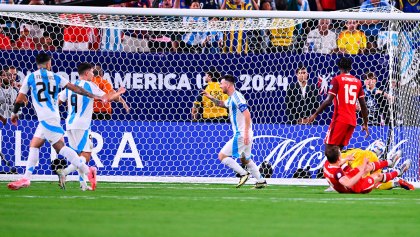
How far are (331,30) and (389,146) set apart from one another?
2.49m

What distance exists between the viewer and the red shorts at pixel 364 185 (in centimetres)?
1413

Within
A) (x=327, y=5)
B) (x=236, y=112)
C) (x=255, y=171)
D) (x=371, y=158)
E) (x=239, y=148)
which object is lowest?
(x=255, y=171)

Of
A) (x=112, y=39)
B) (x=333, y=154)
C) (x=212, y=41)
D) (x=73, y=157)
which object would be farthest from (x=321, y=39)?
(x=73, y=157)

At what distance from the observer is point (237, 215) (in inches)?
403

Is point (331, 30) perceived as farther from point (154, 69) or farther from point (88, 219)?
point (88, 219)

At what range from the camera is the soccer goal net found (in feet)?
58.1

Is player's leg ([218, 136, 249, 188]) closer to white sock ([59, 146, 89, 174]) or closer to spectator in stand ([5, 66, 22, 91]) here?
white sock ([59, 146, 89, 174])

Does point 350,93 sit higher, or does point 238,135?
point 350,93

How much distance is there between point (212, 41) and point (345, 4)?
186 inches

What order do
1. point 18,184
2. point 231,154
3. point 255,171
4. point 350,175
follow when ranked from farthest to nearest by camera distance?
point 231,154 → point 255,171 → point 18,184 → point 350,175

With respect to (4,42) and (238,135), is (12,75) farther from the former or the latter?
(238,135)

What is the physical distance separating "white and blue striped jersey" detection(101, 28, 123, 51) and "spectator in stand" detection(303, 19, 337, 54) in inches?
135

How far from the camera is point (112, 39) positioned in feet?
60.8

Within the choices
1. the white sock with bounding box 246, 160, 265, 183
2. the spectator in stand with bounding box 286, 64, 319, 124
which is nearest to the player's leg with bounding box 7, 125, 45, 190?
the white sock with bounding box 246, 160, 265, 183
